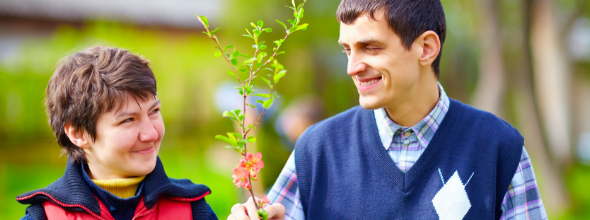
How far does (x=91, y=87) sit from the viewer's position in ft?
5.98

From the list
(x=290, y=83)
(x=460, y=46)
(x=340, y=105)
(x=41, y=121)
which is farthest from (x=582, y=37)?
(x=41, y=121)

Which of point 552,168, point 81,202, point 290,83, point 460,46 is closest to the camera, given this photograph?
point 81,202

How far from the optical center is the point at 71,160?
1.91 metres

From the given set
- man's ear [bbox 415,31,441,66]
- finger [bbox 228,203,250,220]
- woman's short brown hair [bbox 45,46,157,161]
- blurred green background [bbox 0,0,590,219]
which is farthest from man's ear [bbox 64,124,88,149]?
blurred green background [bbox 0,0,590,219]

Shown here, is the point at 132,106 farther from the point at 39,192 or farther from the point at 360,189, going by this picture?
the point at 360,189

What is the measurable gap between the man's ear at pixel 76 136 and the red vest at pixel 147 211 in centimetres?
24

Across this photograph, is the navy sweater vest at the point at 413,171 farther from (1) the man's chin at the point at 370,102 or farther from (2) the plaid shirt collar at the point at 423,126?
(1) the man's chin at the point at 370,102

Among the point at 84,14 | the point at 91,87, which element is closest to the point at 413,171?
the point at 91,87

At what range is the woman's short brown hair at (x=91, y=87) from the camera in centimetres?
181

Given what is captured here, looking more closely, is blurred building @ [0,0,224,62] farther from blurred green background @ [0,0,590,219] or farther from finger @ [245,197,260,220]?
finger @ [245,197,260,220]

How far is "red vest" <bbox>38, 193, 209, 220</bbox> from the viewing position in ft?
5.85

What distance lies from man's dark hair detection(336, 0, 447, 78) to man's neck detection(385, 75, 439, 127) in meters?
0.22

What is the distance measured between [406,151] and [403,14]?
565 mm

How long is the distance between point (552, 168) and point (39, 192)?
683cm
